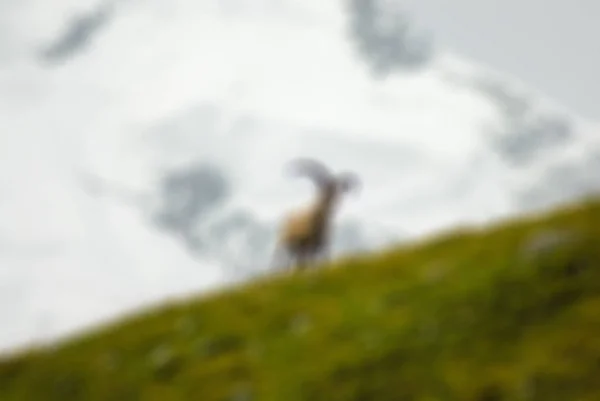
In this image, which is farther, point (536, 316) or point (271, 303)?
point (271, 303)

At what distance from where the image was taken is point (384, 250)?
27.7 m

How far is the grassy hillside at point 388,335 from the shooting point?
20141mm

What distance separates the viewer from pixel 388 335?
2223 cm

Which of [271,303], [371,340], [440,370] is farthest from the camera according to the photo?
[271,303]

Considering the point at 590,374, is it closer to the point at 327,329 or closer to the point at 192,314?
the point at 327,329

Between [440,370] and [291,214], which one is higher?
[291,214]

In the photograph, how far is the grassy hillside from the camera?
20.1 metres

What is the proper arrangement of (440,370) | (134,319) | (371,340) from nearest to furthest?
(440,370) < (371,340) < (134,319)

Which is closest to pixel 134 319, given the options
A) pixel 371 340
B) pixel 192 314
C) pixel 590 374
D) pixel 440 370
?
pixel 192 314

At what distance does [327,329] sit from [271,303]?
9.08ft

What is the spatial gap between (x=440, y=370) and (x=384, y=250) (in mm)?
7407

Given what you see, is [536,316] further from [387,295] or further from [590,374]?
[387,295]

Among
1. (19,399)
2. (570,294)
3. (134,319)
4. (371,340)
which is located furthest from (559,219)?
(19,399)

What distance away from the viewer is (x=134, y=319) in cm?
2884
